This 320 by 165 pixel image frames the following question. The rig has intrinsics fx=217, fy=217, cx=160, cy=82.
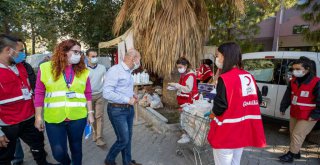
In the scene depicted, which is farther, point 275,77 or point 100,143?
point 275,77

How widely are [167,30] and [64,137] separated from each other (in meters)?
3.52

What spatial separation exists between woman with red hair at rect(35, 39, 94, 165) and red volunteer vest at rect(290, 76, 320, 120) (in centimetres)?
326

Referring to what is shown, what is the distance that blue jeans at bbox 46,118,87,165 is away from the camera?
2504mm

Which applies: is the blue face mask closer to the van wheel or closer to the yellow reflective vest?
→ the yellow reflective vest

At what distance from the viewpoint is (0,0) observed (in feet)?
19.5

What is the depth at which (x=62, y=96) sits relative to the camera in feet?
8.09

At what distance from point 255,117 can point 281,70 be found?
319cm

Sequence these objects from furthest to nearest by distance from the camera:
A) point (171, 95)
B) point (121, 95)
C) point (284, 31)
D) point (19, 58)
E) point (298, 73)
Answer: point (284, 31)
point (171, 95)
point (298, 73)
point (121, 95)
point (19, 58)

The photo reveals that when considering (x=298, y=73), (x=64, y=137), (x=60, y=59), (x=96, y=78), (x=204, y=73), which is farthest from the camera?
(x=204, y=73)

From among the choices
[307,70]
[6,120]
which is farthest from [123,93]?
[307,70]

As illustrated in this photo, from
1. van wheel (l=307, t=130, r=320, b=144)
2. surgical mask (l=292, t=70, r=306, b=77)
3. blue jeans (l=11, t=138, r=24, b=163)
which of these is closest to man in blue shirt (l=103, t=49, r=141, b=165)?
blue jeans (l=11, t=138, r=24, b=163)

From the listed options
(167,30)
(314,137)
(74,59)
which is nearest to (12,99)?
(74,59)

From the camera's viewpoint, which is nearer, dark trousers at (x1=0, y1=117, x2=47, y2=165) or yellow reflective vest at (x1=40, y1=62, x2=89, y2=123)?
yellow reflective vest at (x1=40, y1=62, x2=89, y2=123)

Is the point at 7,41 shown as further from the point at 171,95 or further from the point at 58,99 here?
the point at 171,95
